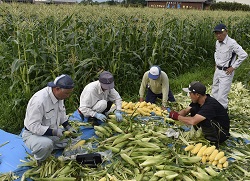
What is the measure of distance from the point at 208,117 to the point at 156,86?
2264mm

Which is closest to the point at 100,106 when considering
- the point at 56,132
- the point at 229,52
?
the point at 56,132

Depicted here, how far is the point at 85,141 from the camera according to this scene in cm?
466

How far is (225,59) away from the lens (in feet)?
21.7

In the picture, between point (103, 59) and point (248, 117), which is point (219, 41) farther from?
point (103, 59)

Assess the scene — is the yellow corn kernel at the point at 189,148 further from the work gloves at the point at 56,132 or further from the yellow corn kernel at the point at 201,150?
the work gloves at the point at 56,132

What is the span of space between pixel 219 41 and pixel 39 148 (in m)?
4.99

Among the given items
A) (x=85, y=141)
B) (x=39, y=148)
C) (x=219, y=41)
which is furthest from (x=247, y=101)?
(x=39, y=148)

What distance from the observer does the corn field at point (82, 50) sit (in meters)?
6.20

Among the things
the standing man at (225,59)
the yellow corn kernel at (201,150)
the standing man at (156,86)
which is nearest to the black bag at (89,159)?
the yellow corn kernel at (201,150)

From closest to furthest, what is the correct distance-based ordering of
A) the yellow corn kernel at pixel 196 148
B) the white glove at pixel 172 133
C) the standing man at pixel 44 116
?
the standing man at pixel 44 116
the yellow corn kernel at pixel 196 148
the white glove at pixel 172 133

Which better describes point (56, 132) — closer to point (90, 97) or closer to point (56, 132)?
point (56, 132)

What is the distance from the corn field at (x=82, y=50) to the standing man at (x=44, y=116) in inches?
76.1

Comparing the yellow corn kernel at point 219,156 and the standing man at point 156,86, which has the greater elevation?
the standing man at point 156,86

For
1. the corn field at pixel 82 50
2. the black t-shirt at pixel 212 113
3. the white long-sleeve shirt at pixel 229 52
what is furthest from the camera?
the white long-sleeve shirt at pixel 229 52
